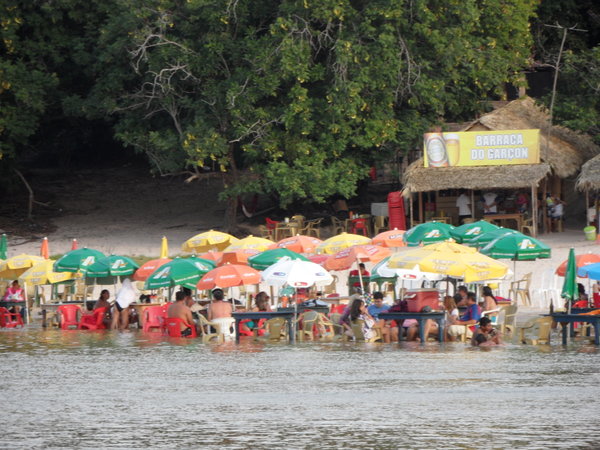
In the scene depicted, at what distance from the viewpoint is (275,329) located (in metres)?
23.8

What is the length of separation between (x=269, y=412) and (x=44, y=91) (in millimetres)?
26387

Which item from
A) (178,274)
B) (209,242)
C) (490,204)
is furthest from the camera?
(490,204)

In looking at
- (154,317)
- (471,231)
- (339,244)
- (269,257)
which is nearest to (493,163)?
(471,231)

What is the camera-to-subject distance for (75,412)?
1547 cm

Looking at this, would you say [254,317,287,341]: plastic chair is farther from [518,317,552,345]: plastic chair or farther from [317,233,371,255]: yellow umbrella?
[518,317,552,345]: plastic chair

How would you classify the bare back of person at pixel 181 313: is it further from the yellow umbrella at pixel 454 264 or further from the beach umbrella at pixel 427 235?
the beach umbrella at pixel 427 235

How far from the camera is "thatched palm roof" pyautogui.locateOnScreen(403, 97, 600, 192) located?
120ft

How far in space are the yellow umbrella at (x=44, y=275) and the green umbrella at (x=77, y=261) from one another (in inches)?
11.9

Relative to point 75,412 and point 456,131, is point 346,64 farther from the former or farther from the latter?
point 75,412

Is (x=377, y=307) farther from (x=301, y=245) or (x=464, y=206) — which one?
(x=464, y=206)

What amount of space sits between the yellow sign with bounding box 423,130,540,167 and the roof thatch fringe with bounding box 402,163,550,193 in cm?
21

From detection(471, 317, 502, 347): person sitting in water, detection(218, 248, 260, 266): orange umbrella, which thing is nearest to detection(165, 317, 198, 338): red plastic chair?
detection(218, 248, 260, 266): orange umbrella

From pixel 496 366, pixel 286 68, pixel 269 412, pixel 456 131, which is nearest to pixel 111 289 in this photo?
pixel 286 68

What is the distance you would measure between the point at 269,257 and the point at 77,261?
4.14m
